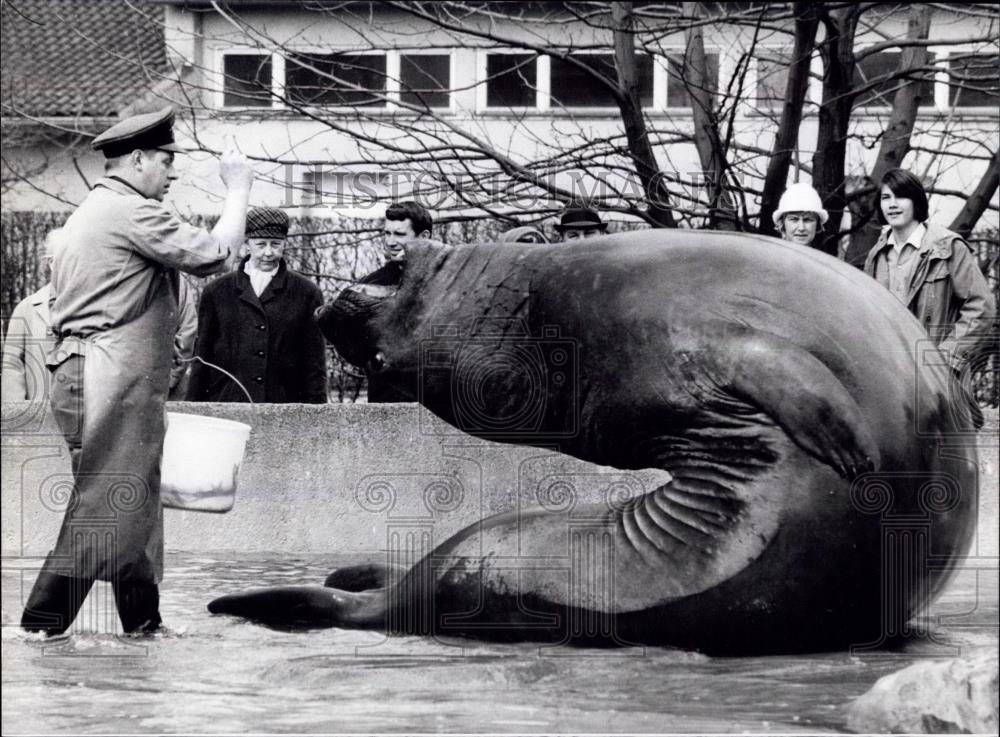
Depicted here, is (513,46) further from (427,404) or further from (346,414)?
(427,404)

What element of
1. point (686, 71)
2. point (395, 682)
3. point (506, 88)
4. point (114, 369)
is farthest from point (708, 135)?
point (506, 88)

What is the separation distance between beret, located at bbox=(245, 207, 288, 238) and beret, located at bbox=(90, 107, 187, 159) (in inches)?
119

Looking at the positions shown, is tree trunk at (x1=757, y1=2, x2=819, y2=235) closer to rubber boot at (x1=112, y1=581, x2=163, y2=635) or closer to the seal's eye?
the seal's eye

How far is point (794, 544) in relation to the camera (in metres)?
6.16

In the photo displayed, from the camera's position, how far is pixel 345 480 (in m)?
8.95

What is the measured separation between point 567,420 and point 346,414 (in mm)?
2408

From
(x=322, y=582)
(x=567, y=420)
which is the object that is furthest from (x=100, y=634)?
(x=567, y=420)

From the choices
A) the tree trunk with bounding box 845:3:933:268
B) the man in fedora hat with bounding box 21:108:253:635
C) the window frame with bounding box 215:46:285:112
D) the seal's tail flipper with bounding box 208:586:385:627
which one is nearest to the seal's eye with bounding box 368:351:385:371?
the man in fedora hat with bounding box 21:108:253:635

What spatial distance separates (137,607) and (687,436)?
7.02 feet

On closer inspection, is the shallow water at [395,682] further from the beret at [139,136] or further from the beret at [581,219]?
the beret at [581,219]

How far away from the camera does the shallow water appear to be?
5.18 metres

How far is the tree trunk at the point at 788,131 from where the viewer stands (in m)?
11.1

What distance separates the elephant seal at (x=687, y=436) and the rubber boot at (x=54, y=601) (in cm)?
66

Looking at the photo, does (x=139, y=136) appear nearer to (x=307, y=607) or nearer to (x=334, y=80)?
(x=307, y=607)
